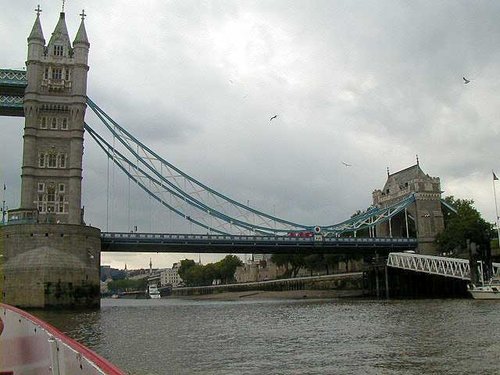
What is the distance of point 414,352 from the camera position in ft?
54.1

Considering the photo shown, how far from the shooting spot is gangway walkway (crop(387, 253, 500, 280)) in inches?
2176

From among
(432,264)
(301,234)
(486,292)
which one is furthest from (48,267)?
(432,264)

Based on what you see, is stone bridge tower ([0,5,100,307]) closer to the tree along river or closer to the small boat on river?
the tree along river

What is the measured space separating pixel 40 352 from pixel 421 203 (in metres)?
74.2

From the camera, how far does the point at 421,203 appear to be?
75.4m

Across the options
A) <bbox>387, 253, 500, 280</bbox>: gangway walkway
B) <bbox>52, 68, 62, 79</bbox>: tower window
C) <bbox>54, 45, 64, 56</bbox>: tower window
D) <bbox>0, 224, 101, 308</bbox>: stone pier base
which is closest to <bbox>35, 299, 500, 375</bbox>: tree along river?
<bbox>0, 224, 101, 308</bbox>: stone pier base

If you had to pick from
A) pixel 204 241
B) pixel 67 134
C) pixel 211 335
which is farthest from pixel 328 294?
pixel 211 335

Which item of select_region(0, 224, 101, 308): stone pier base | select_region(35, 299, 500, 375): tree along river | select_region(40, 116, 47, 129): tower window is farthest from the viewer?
select_region(40, 116, 47, 129): tower window

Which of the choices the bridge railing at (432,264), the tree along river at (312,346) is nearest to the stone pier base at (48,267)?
the tree along river at (312,346)

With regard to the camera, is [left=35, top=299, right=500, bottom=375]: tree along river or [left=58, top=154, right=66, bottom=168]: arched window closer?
[left=35, top=299, right=500, bottom=375]: tree along river

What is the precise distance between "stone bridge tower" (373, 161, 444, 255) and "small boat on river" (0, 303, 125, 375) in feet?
231

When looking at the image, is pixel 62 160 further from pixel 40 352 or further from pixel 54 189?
pixel 40 352

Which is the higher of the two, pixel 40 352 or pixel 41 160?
pixel 41 160

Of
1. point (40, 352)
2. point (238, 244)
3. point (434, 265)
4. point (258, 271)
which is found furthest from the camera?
point (258, 271)
